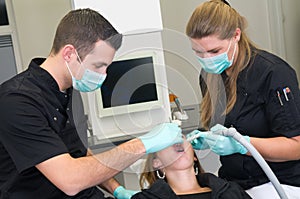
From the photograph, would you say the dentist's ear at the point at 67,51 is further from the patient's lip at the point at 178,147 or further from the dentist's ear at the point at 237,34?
the dentist's ear at the point at 237,34

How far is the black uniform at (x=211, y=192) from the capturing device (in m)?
1.43

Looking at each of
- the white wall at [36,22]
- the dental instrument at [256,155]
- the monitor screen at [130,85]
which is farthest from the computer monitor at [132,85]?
the white wall at [36,22]

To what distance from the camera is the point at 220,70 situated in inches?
57.9

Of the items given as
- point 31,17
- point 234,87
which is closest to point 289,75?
point 234,87

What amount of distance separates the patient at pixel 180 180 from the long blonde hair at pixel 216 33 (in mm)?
161

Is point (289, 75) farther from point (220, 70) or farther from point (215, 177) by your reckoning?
point (215, 177)

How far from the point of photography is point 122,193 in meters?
1.50

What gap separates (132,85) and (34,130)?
1.05 feet

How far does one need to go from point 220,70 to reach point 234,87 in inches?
3.4

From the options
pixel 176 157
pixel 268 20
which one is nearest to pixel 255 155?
pixel 176 157

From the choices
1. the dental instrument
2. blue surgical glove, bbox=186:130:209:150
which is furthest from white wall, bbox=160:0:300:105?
the dental instrument

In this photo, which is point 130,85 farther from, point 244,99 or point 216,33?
point 244,99

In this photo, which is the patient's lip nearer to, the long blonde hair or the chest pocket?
the long blonde hair

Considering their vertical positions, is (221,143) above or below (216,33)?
below
